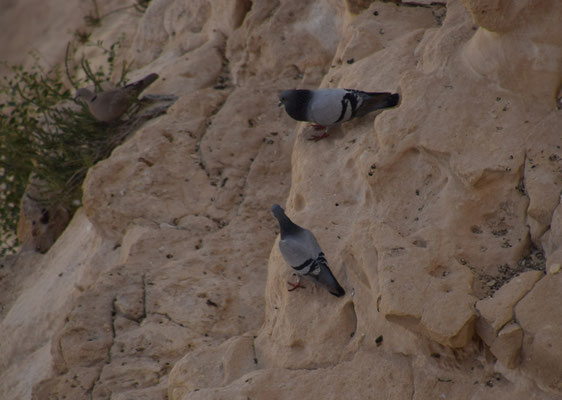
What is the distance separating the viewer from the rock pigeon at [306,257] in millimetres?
3285

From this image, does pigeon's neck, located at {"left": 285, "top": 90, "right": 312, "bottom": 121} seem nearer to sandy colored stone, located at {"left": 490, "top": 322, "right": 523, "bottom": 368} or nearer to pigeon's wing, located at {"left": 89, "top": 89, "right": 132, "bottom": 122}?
→ sandy colored stone, located at {"left": 490, "top": 322, "right": 523, "bottom": 368}

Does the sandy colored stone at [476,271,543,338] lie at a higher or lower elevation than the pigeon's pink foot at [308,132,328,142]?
higher

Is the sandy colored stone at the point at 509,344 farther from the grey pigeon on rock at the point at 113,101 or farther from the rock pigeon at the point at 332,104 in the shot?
the grey pigeon on rock at the point at 113,101

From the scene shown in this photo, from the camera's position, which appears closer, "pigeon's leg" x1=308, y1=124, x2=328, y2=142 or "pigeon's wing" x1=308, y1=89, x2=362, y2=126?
"pigeon's wing" x1=308, y1=89, x2=362, y2=126

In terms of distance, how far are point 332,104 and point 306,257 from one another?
109 centimetres

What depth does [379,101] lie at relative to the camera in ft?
12.7

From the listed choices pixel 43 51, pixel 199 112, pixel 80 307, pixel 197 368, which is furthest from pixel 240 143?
pixel 43 51

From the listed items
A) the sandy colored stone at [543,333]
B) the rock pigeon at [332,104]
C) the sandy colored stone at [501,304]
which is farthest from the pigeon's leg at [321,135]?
the sandy colored stone at [543,333]

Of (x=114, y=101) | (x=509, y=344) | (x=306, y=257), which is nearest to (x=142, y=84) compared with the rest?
(x=114, y=101)

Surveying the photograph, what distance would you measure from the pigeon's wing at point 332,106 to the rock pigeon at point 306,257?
2.68 feet

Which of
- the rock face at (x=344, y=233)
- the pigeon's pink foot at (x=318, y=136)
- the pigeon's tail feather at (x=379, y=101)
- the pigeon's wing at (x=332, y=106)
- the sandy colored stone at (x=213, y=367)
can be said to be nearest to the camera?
the rock face at (x=344, y=233)

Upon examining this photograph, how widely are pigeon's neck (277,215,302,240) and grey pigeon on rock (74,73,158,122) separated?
310cm

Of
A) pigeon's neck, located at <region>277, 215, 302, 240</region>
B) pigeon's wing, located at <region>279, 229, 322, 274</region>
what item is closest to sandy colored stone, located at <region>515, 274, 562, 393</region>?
pigeon's wing, located at <region>279, 229, 322, 274</region>

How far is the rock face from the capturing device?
2.90m
